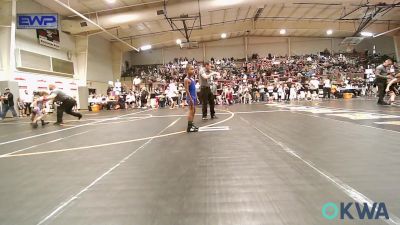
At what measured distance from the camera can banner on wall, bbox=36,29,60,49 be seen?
69.4ft

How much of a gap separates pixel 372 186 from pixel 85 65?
2611 cm

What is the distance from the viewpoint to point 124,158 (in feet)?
13.6

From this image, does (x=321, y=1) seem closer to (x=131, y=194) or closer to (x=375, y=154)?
Result: (x=375, y=154)

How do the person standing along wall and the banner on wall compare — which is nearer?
the person standing along wall

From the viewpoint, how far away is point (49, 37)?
22094mm
